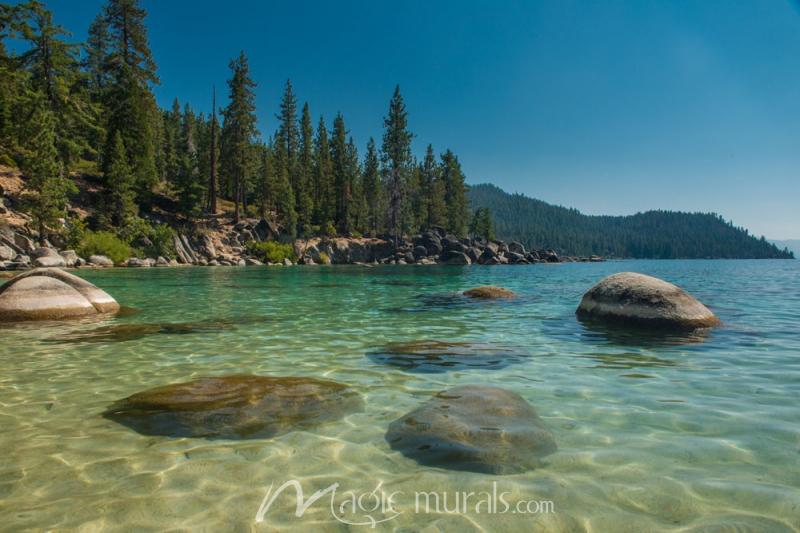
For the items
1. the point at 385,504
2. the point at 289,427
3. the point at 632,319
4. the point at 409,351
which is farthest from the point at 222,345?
the point at 632,319

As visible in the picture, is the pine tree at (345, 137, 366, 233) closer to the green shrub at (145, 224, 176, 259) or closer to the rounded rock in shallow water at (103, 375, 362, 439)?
the green shrub at (145, 224, 176, 259)

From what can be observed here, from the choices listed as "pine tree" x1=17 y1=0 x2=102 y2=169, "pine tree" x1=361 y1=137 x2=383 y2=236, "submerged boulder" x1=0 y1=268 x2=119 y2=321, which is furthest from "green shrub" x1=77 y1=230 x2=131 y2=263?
"pine tree" x1=361 y1=137 x2=383 y2=236

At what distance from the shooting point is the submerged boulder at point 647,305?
9703 millimetres

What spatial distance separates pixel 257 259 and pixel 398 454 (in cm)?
5213

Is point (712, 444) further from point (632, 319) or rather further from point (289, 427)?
point (632, 319)

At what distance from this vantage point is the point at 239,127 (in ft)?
188

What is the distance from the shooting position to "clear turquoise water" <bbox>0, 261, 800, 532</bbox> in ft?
8.84

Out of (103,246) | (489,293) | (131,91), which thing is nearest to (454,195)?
(131,91)

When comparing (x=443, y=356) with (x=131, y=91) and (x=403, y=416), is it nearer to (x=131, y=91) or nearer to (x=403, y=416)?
(x=403, y=416)

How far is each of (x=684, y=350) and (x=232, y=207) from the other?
209ft

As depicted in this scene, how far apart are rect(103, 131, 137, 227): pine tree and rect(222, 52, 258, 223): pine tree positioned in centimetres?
1474

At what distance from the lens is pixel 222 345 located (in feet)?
26.6

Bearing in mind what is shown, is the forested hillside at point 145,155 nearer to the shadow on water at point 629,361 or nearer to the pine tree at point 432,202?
the pine tree at point 432,202

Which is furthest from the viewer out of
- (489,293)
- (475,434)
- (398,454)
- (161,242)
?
(161,242)
